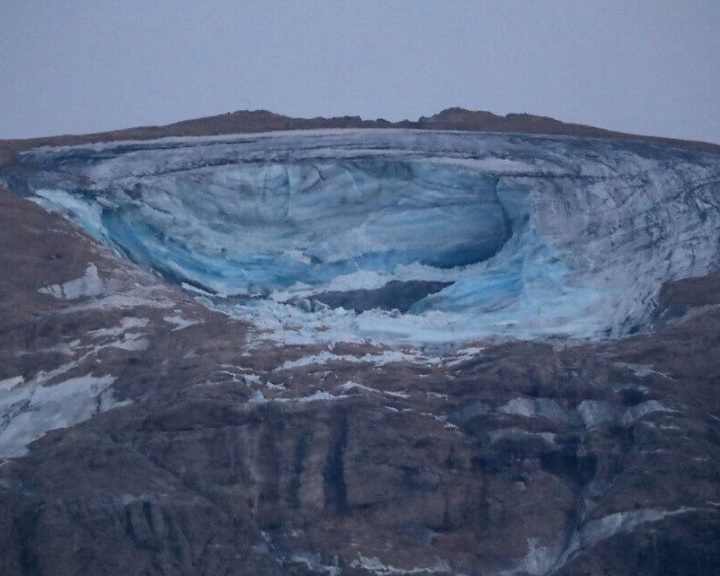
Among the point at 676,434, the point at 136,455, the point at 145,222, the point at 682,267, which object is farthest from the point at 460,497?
the point at 145,222

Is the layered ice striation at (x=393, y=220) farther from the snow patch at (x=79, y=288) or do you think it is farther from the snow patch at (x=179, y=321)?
the snow patch at (x=79, y=288)

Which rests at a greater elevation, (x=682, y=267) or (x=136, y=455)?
(x=682, y=267)

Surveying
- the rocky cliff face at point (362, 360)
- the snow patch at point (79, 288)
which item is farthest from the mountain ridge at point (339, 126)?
the snow patch at point (79, 288)

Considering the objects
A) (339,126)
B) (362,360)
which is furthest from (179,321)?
(339,126)

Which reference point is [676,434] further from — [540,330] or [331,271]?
[331,271]

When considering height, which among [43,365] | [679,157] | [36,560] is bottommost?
[36,560]

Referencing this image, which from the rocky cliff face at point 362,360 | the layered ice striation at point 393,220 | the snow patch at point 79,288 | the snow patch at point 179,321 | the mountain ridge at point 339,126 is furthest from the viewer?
the mountain ridge at point 339,126

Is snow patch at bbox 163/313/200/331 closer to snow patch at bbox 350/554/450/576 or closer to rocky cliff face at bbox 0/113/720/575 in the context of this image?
rocky cliff face at bbox 0/113/720/575

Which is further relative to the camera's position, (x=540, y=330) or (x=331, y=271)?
(x=331, y=271)

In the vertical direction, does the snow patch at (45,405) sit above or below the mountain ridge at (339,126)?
below
